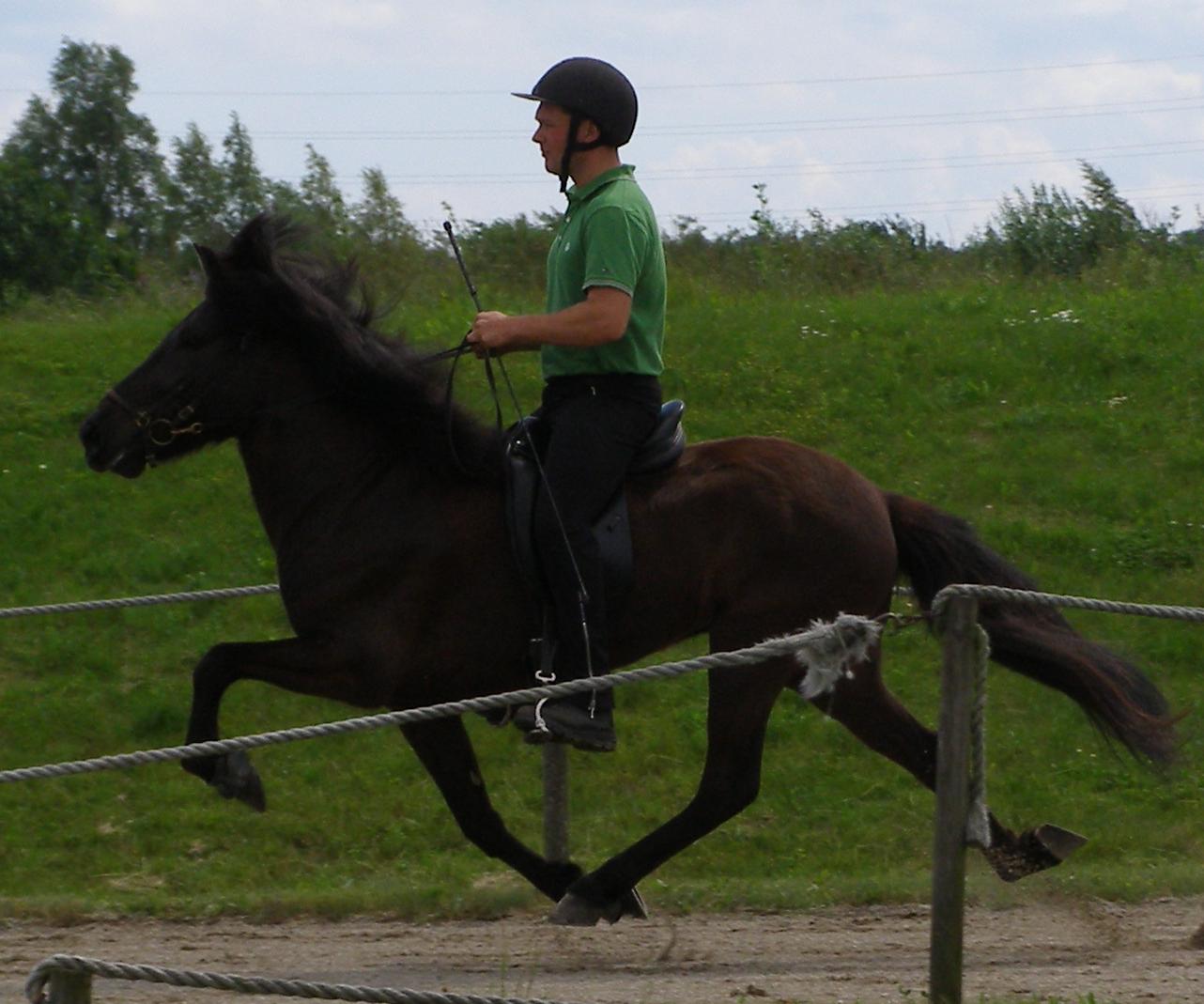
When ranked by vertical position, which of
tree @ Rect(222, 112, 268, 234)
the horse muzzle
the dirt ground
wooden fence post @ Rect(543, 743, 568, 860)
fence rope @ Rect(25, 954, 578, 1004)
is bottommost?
the dirt ground

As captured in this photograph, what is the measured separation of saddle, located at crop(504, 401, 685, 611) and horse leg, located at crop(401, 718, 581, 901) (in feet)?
2.25

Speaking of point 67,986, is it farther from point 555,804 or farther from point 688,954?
point 555,804

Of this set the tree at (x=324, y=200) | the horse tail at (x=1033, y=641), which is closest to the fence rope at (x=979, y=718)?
the horse tail at (x=1033, y=641)

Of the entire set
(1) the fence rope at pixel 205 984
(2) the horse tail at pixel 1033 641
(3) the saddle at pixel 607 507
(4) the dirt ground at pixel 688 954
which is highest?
(3) the saddle at pixel 607 507

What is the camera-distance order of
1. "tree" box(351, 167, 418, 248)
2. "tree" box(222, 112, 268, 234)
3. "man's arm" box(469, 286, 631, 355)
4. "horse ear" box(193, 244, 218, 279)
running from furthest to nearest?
"tree" box(222, 112, 268, 234)
"tree" box(351, 167, 418, 248)
"horse ear" box(193, 244, 218, 279)
"man's arm" box(469, 286, 631, 355)

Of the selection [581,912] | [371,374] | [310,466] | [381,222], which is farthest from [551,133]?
[381,222]

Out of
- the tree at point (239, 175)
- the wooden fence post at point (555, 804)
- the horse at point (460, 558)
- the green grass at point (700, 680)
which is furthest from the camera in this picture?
the tree at point (239, 175)

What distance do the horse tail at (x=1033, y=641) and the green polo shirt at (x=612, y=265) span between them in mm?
1205

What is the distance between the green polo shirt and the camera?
5421mm

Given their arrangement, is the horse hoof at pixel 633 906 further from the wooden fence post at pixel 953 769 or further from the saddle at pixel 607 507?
the wooden fence post at pixel 953 769

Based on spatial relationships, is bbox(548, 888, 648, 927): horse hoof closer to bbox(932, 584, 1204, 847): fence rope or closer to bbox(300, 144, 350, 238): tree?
bbox(932, 584, 1204, 847): fence rope

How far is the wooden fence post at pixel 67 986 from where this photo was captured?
10.0ft

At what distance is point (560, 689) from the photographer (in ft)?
14.7

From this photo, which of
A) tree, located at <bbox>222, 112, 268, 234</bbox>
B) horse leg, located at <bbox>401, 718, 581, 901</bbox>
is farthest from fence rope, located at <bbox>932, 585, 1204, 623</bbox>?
tree, located at <bbox>222, 112, 268, 234</bbox>
